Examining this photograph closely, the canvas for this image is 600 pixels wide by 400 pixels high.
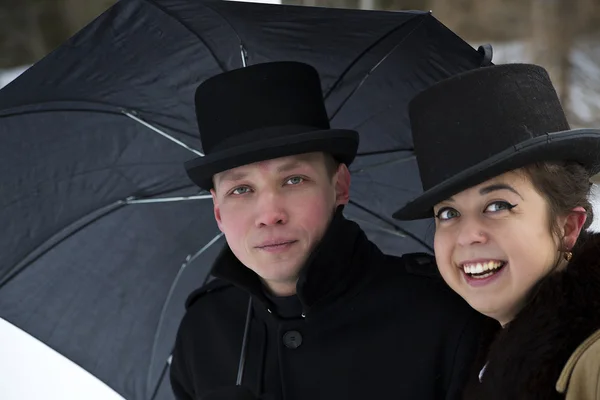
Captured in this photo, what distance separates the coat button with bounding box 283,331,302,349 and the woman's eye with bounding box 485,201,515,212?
0.69m

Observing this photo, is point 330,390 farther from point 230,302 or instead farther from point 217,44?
point 217,44

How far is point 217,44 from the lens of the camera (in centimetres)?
233

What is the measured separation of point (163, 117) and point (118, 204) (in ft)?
1.06

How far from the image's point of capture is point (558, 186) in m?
1.83

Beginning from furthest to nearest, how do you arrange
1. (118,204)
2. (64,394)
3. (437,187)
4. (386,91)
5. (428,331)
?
(64,394), (118,204), (386,91), (428,331), (437,187)

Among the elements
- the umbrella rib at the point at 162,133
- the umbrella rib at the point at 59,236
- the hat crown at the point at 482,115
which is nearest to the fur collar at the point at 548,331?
the hat crown at the point at 482,115

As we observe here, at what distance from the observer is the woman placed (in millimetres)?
1700

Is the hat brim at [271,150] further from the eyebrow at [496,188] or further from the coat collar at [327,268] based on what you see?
the eyebrow at [496,188]

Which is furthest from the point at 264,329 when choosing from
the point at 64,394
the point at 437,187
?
the point at 64,394

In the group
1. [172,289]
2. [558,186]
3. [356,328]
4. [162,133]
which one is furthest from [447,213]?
[172,289]

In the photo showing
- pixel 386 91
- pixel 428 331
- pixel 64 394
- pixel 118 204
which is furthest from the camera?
pixel 64 394

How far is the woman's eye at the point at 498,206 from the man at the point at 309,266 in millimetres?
453

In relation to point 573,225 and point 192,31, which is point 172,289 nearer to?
point 192,31

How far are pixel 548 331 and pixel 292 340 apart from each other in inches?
32.3
